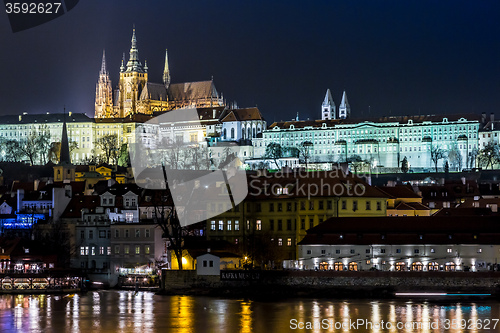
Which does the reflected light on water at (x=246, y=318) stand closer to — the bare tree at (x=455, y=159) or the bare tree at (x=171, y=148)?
the bare tree at (x=171, y=148)

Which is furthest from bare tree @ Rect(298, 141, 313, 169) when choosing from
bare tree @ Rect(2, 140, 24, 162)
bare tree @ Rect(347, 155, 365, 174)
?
bare tree @ Rect(2, 140, 24, 162)

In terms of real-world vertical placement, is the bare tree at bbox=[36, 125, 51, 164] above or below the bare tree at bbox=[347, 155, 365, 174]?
above

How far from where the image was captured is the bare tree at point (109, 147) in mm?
162425

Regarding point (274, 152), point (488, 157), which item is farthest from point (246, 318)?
point (274, 152)

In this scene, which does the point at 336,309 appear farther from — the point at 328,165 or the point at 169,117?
the point at 169,117

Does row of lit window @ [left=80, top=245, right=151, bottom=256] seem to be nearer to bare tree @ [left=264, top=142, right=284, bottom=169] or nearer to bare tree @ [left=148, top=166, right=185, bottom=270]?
bare tree @ [left=148, top=166, right=185, bottom=270]

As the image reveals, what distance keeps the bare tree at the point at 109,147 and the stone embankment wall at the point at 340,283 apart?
10978cm

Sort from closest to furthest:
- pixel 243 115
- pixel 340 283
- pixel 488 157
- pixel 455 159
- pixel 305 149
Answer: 1. pixel 340 283
2. pixel 488 157
3. pixel 455 159
4. pixel 305 149
5. pixel 243 115

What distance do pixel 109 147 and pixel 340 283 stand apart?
12698 centimetres

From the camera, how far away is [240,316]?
40438 millimetres

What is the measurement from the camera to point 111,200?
2386 inches

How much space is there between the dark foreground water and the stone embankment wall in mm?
1316

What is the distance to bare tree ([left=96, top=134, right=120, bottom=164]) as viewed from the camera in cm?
16243

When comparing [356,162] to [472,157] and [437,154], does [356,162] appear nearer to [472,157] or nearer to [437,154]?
[437,154]
